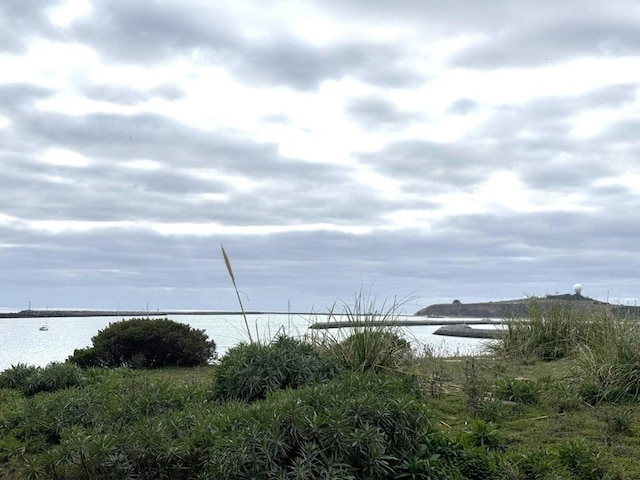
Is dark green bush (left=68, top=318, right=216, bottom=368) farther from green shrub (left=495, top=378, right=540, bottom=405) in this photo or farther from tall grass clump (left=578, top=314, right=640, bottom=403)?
tall grass clump (left=578, top=314, right=640, bottom=403)

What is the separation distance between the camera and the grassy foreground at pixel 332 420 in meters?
4.89

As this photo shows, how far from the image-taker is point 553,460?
5273 millimetres

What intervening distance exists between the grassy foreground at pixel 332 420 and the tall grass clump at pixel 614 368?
0.02 metres

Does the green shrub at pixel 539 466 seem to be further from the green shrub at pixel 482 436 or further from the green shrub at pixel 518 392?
the green shrub at pixel 518 392

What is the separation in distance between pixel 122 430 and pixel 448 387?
13.5 ft

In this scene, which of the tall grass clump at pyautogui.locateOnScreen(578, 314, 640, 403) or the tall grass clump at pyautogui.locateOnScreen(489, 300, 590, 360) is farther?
the tall grass clump at pyautogui.locateOnScreen(489, 300, 590, 360)

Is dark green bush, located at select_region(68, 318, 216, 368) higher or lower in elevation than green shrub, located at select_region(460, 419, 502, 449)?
higher

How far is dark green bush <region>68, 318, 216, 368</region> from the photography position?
11.7 m

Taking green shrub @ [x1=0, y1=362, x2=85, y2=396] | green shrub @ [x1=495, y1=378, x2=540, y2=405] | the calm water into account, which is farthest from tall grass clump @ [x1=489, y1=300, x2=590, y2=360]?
green shrub @ [x1=0, y1=362, x2=85, y2=396]

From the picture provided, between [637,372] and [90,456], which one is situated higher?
[637,372]

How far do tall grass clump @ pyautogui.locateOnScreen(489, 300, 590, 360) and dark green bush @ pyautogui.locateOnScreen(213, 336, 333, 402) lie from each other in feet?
18.3

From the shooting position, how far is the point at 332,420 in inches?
193

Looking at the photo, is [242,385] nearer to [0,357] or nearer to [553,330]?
[553,330]

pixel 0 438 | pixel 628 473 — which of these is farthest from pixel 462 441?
pixel 0 438
